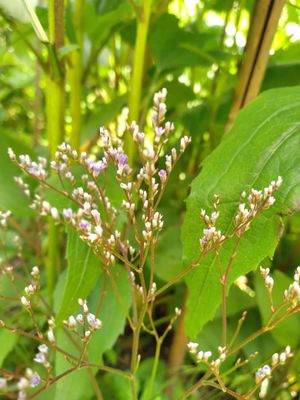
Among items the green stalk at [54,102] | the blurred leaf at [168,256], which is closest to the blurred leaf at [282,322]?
the blurred leaf at [168,256]

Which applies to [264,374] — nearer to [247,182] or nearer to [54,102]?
[247,182]

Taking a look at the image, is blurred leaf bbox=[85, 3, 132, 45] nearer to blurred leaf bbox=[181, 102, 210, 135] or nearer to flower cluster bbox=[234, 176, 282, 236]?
blurred leaf bbox=[181, 102, 210, 135]

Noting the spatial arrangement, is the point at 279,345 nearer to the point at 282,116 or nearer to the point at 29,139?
the point at 282,116

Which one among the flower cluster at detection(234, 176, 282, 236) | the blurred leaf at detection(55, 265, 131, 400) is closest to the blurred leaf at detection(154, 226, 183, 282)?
the blurred leaf at detection(55, 265, 131, 400)

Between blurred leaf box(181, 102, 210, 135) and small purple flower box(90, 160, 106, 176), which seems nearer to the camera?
small purple flower box(90, 160, 106, 176)

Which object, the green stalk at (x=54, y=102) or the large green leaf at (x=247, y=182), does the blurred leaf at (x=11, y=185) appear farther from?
the large green leaf at (x=247, y=182)
